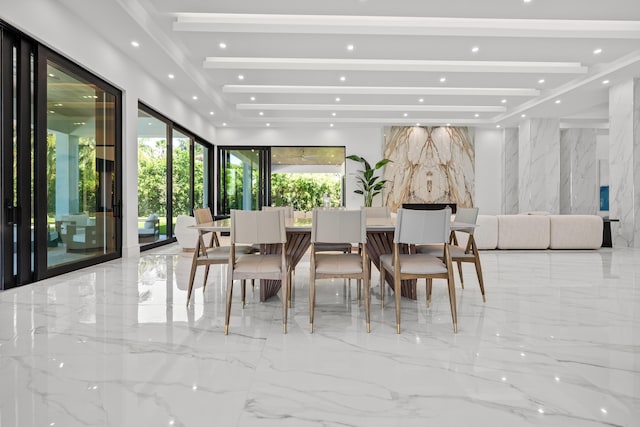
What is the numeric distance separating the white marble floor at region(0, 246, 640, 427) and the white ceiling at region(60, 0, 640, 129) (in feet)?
11.3

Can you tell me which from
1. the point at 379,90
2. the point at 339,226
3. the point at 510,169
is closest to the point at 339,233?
the point at 339,226

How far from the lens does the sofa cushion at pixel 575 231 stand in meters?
6.81

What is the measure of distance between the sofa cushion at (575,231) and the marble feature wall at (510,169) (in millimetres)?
4305

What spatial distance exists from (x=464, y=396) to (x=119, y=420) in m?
1.39

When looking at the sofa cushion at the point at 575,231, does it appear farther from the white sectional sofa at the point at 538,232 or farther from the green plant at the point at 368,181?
the green plant at the point at 368,181

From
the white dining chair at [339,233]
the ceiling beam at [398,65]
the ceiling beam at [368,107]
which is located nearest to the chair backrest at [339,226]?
the white dining chair at [339,233]

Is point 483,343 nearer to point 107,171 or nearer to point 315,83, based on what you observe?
point 107,171

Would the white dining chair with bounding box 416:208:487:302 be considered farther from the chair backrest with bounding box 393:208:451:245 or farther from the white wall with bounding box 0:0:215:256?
the white wall with bounding box 0:0:215:256

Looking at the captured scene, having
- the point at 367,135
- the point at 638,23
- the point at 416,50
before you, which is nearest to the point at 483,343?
the point at 416,50

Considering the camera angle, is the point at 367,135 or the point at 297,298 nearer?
the point at 297,298

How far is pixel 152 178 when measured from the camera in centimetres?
683

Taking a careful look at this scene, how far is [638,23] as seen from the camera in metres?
5.33

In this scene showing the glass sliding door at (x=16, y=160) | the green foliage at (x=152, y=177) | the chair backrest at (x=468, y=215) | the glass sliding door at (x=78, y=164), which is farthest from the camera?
the green foliage at (x=152, y=177)

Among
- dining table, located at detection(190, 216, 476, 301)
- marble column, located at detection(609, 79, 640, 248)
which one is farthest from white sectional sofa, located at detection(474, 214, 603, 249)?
dining table, located at detection(190, 216, 476, 301)
